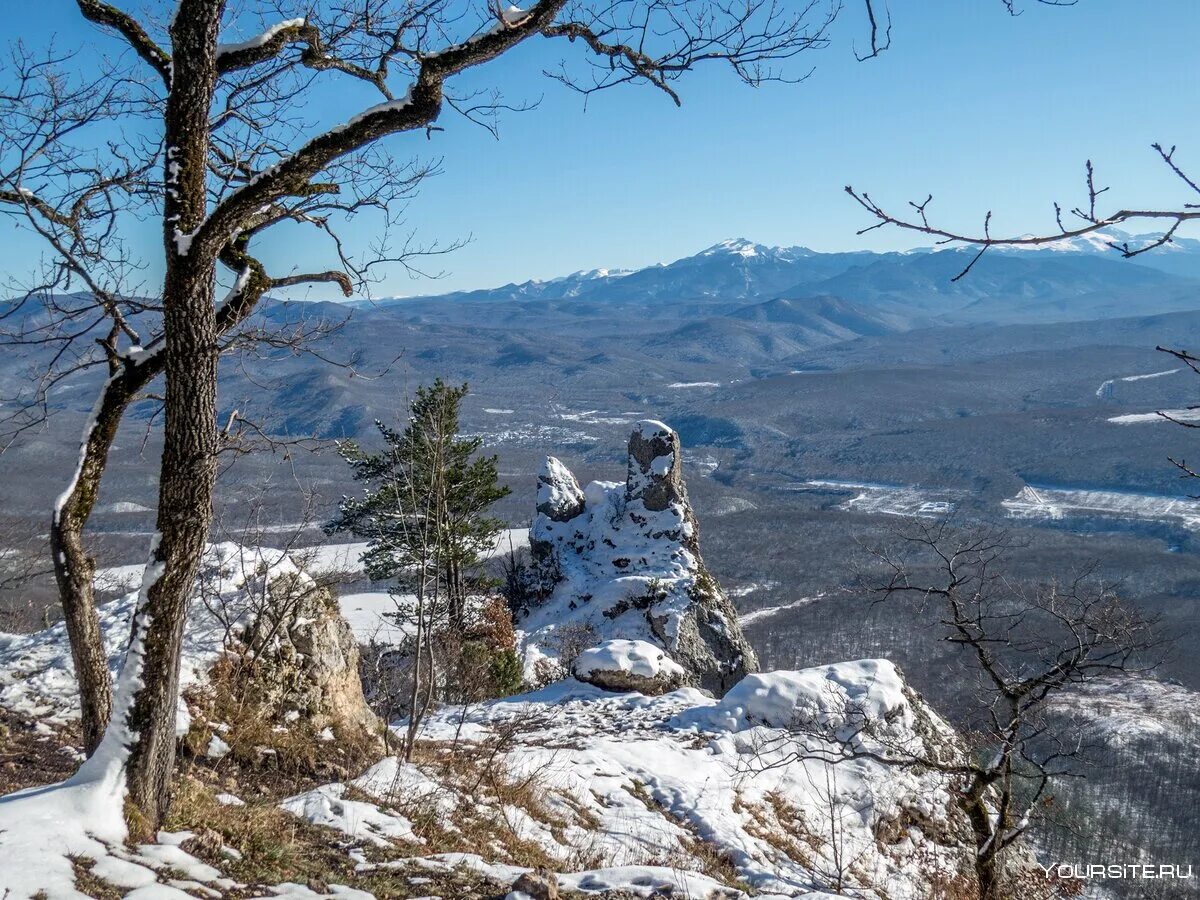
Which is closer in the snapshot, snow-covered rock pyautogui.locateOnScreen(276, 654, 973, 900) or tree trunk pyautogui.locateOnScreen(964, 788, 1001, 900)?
snow-covered rock pyautogui.locateOnScreen(276, 654, 973, 900)

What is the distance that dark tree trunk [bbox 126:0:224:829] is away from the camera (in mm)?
4215

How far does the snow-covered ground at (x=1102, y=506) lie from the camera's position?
10044cm

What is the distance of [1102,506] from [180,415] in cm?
12620

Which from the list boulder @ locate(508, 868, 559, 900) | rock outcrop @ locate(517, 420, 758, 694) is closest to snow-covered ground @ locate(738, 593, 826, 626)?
rock outcrop @ locate(517, 420, 758, 694)

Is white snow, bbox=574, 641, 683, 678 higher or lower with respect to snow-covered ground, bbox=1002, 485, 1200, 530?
higher

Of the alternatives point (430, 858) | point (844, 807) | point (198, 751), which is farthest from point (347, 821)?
point (844, 807)

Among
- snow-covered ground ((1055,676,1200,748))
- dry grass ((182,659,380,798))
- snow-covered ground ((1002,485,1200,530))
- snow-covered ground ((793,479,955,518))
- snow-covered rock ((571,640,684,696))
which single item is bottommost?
snow-covered ground ((1055,676,1200,748))

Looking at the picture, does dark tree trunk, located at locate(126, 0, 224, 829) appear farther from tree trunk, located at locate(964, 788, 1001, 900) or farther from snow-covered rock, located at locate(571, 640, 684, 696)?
snow-covered rock, located at locate(571, 640, 684, 696)

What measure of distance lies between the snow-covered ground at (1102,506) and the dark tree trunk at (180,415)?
115 meters

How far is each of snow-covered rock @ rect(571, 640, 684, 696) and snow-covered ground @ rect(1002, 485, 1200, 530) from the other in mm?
103167

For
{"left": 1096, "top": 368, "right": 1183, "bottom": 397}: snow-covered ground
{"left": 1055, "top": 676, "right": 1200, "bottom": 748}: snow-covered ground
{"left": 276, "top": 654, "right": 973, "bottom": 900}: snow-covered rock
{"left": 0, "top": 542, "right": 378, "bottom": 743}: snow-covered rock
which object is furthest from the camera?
{"left": 1096, "top": 368, "right": 1183, "bottom": 397}: snow-covered ground

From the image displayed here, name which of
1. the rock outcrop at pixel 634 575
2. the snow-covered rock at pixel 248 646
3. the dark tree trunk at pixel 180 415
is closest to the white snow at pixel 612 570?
the rock outcrop at pixel 634 575

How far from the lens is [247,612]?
9219mm

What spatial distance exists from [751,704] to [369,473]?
1361 centimetres
